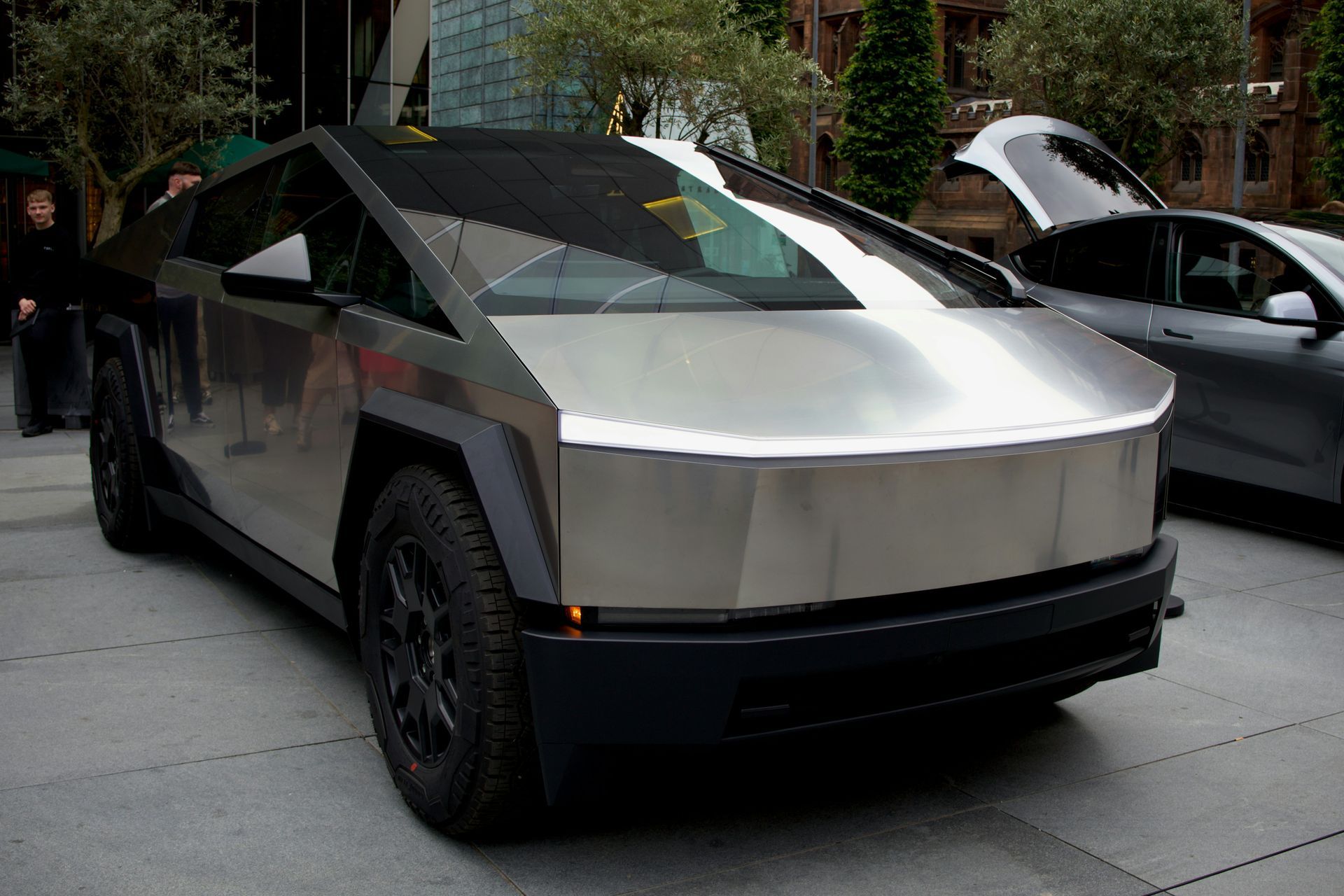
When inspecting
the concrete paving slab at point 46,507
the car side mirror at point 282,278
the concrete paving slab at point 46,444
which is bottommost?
the concrete paving slab at point 46,444

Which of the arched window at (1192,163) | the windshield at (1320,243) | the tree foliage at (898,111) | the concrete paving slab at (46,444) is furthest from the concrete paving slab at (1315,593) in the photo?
the arched window at (1192,163)

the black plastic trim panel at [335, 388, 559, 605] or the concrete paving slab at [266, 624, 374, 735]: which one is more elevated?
the black plastic trim panel at [335, 388, 559, 605]

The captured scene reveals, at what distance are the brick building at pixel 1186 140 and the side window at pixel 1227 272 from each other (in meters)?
36.4

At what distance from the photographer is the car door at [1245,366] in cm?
591

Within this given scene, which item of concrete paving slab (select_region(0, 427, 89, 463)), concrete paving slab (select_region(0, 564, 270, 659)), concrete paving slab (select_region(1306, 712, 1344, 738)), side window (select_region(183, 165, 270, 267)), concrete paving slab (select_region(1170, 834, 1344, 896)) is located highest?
side window (select_region(183, 165, 270, 267))

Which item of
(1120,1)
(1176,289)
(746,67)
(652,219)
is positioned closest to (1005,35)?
(1120,1)

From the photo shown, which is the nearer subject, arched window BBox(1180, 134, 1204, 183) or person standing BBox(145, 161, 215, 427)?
person standing BBox(145, 161, 215, 427)

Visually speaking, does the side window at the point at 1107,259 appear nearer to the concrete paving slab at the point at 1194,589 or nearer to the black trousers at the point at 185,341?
the concrete paving slab at the point at 1194,589

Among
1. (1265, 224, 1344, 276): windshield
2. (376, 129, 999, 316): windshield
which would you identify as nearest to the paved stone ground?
(376, 129, 999, 316): windshield

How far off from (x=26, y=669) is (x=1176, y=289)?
562cm

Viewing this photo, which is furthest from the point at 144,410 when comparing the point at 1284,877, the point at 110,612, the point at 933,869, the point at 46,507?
the point at 1284,877

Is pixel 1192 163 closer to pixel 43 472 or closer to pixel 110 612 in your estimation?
pixel 43 472

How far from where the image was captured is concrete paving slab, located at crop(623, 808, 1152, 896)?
2637 mm

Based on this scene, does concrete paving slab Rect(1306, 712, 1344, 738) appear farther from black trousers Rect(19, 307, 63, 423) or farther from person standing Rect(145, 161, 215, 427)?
black trousers Rect(19, 307, 63, 423)
